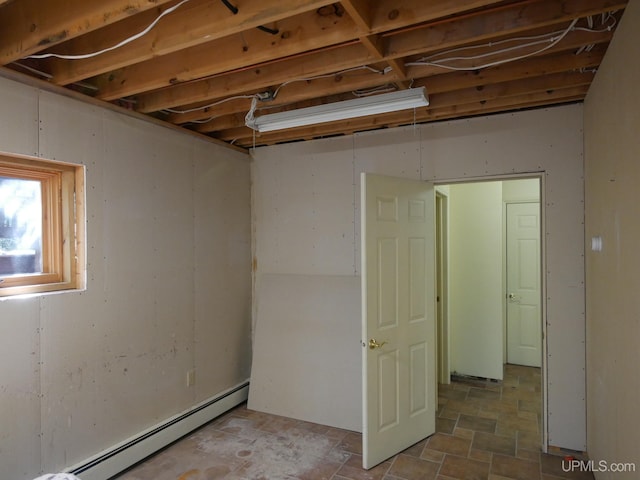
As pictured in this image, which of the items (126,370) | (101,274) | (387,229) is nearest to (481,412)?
(387,229)

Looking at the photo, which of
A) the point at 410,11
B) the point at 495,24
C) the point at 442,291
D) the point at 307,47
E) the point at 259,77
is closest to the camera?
the point at 410,11

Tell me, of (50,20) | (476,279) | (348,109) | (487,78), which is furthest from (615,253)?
(50,20)

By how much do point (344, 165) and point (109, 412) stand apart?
2761mm

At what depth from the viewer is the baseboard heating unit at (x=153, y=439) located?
2584mm

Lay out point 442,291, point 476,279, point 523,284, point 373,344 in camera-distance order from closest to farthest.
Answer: point 373,344 < point 442,291 < point 476,279 < point 523,284

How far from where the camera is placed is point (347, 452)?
3.01 metres

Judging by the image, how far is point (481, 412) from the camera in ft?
11.9

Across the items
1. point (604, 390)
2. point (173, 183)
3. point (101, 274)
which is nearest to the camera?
point (604, 390)

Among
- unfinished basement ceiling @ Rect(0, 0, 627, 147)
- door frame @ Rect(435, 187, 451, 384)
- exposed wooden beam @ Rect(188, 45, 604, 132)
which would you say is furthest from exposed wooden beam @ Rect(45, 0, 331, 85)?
door frame @ Rect(435, 187, 451, 384)

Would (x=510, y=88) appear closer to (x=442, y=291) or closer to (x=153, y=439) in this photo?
(x=442, y=291)

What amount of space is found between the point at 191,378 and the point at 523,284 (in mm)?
4139

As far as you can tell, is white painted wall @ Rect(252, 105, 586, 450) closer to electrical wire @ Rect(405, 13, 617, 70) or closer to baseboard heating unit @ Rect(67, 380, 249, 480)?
baseboard heating unit @ Rect(67, 380, 249, 480)

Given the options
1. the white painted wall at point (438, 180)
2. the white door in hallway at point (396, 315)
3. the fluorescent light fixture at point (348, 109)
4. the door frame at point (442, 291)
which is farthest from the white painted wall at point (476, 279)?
the fluorescent light fixture at point (348, 109)

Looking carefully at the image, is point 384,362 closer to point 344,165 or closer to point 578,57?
point 344,165
